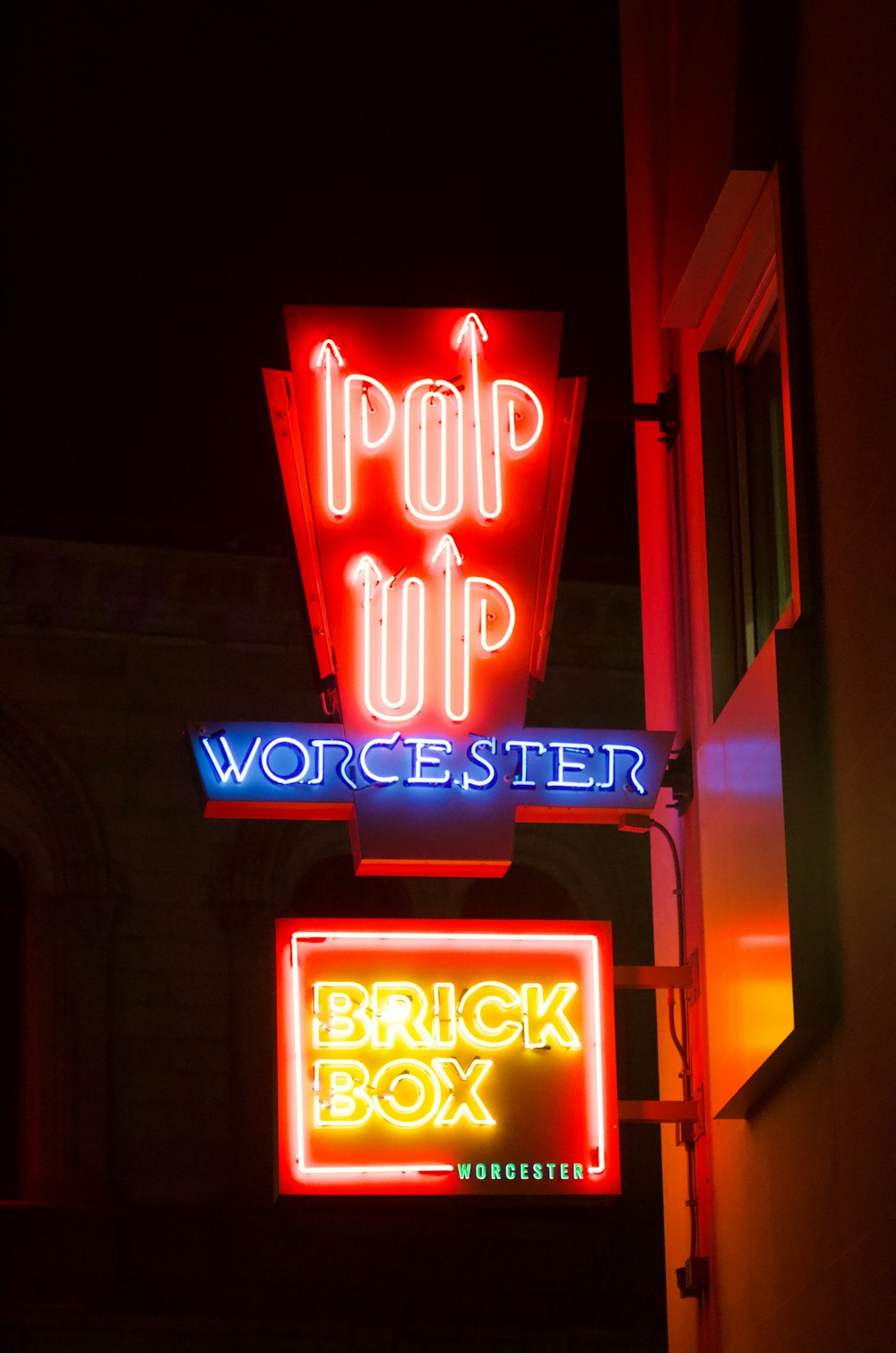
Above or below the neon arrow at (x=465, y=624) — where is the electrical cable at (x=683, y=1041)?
below

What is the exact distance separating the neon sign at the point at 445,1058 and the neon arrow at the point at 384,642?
3.26 ft

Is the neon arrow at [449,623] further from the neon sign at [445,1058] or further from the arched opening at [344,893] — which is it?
the arched opening at [344,893]

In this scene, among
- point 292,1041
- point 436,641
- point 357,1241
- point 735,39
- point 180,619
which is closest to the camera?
point 735,39

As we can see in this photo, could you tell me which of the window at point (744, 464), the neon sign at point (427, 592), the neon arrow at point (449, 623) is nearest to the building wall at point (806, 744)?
the window at point (744, 464)

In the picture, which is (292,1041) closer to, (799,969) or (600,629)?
(799,969)

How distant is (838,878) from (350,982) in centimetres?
267

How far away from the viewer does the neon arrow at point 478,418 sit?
33.5 ft

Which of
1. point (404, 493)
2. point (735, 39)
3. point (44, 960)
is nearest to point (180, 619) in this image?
point (44, 960)

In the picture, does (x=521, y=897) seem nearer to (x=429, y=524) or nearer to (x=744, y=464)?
(x=429, y=524)

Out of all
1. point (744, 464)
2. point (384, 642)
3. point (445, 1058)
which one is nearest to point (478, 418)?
point (384, 642)

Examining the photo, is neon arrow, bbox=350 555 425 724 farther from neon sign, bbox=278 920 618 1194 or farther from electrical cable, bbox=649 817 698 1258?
electrical cable, bbox=649 817 698 1258

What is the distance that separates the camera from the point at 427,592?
10.0m

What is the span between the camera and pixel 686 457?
10203 millimetres

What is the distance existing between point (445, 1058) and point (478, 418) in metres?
2.99
